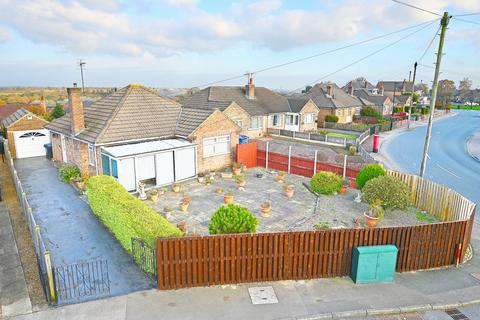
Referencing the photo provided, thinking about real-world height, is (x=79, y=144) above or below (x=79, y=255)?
above

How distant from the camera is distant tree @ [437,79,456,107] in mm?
126500

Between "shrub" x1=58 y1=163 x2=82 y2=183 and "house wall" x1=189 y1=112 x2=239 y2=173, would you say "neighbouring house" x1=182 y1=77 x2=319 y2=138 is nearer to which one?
"house wall" x1=189 y1=112 x2=239 y2=173

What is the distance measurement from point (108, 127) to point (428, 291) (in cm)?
1804

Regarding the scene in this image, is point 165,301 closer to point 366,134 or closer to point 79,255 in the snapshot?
point 79,255

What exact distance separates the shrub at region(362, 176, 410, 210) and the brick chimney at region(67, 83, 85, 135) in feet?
57.9

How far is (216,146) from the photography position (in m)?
24.4

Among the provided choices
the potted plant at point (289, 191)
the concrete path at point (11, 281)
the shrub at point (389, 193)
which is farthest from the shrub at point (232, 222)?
the shrub at point (389, 193)

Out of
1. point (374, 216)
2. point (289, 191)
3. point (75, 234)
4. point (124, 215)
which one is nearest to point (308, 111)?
point (289, 191)

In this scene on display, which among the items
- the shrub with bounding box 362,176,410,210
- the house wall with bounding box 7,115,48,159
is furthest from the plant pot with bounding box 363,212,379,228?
the house wall with bounding box 7,115,48,159

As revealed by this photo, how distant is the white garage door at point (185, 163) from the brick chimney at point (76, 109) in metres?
6.42

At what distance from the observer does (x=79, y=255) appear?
39.6 feet

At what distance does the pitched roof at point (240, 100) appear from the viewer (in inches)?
1533

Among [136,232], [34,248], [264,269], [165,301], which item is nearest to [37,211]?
[34,248]

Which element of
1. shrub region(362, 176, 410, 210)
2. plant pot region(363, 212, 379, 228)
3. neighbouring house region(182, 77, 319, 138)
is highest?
neighbouring house region(182, 77, 319, 138)
